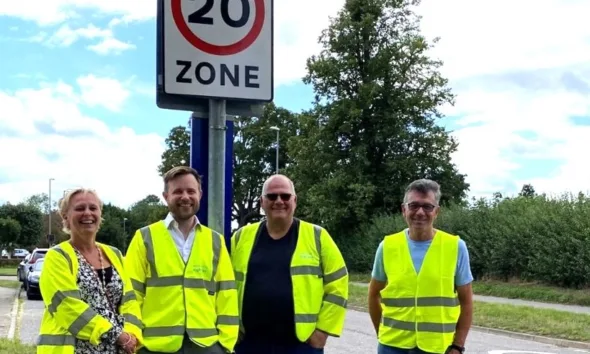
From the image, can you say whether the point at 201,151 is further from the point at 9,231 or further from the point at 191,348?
the point at 9,231

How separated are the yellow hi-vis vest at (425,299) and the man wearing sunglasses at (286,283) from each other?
0.41 metres

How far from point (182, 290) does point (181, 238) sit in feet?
1.05

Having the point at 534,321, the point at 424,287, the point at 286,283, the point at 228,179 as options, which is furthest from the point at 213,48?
the point at 534,321

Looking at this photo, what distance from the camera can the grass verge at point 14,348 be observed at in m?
9.75

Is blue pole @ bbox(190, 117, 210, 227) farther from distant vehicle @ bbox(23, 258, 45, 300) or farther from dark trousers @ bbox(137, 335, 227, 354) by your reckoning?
distant vehicle @ bbox(23, 258, 45, 300)

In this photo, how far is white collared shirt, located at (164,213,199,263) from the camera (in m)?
4.02

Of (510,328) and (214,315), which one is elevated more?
(214,315)

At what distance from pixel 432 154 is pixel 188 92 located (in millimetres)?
35737

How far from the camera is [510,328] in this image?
48.8ft

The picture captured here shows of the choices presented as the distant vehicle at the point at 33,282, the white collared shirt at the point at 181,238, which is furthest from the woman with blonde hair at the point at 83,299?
the distant vehicle at the point at 33,282

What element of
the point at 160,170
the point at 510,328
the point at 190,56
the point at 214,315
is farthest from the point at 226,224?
the point at 160,170

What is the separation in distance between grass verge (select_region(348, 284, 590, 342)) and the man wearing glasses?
983cm

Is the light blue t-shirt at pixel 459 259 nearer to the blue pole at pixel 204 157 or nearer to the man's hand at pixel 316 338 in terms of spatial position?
the man's hand at pixel 316 338

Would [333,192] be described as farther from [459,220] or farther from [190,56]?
[190,56]
